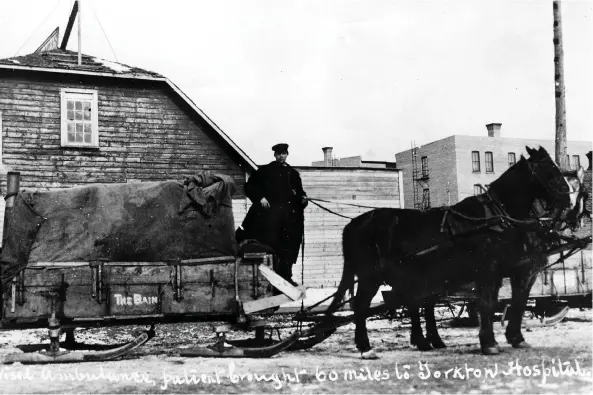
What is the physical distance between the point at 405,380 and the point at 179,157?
10375 millimetres

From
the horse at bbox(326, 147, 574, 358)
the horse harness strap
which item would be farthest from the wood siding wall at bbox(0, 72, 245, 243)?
the horse harness strap

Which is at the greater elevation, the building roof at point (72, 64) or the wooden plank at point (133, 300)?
the building roof at point (72, 64)

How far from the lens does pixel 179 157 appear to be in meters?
15.1

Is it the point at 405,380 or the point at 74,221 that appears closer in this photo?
the point at 405,380

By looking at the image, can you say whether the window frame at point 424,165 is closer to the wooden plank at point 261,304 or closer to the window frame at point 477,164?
the window frame at point 477,164

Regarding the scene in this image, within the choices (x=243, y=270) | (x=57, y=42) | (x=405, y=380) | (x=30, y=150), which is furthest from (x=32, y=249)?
(x=57, y=42)

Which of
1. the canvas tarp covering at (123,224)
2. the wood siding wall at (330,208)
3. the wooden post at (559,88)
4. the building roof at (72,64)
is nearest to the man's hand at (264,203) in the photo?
the canvas tarp covering at (123,224)

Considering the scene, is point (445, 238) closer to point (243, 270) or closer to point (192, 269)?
point (243, 270)

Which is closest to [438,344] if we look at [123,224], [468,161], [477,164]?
[123,224]

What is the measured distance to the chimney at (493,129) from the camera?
3769 cm

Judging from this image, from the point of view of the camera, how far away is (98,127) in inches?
578

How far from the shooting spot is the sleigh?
6738 mm

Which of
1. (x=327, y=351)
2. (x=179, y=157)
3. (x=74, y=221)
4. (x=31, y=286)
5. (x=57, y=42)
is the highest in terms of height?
(x=57, y=42)

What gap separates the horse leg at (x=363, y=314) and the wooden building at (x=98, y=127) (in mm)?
8042
